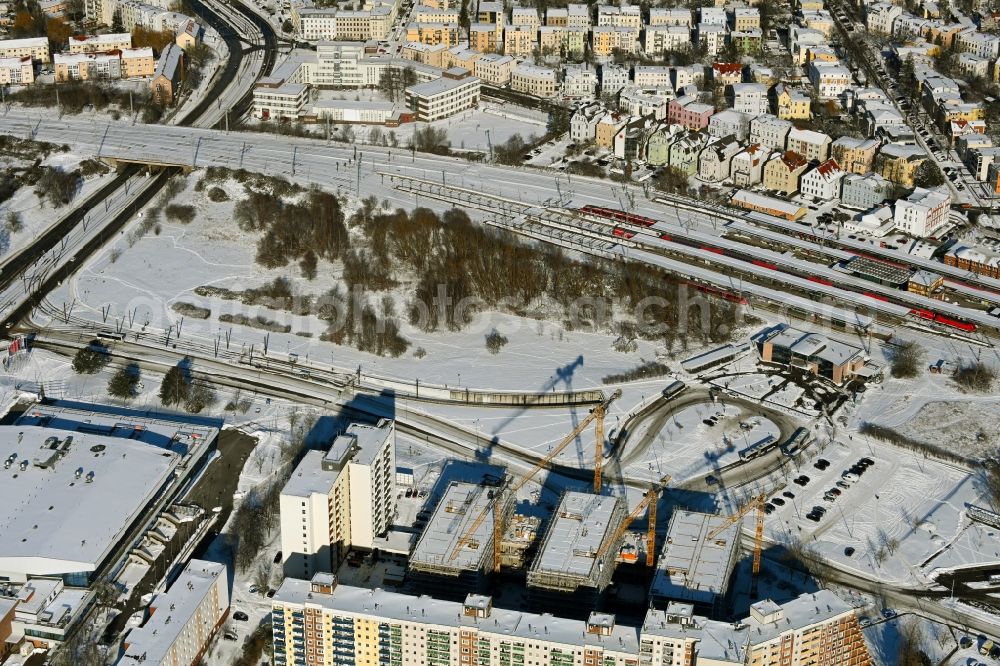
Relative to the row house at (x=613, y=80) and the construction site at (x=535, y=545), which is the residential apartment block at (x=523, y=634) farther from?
the row house at (x=613, y=80)

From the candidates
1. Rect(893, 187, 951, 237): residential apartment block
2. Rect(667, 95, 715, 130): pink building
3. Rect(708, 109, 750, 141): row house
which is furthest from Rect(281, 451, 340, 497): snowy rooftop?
Rect(667, 95, 715, 130): pink building

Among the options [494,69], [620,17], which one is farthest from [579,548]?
[620,17]

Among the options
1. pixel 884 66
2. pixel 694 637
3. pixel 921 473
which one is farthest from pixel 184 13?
pixel 694 637

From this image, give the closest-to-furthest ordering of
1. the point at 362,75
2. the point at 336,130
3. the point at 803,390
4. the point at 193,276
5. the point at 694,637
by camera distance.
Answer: the point at 694,637 < the point at 803,390 < the point at 193,276 < the point at 336,130 < the point at 362,75

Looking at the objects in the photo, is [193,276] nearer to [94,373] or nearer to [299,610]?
[94,373]

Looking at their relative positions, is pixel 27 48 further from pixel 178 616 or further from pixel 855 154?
pixel 178 616

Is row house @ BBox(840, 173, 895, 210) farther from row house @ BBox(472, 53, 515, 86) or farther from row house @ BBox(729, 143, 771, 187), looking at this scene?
row house @ BBox(472, 53, 515, 86)
